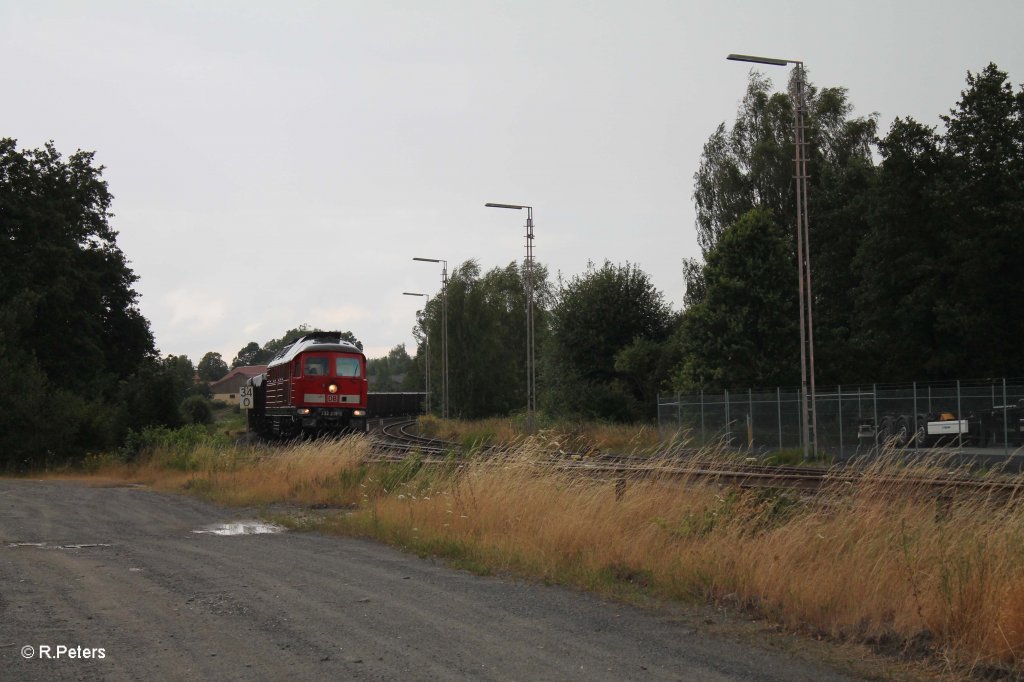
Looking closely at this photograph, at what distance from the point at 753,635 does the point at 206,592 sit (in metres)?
4.71

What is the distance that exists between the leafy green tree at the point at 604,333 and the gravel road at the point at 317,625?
4283 cm

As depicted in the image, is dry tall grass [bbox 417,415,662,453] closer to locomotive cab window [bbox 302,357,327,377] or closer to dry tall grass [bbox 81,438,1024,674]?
locomotive cab window [bbox 302,357,327,377]

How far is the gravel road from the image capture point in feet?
21.0

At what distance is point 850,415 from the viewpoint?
109 feet

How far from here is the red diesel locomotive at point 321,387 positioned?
3588 centimetres

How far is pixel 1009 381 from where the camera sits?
41562 millimetres

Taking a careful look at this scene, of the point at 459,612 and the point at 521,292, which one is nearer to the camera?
the point at 459,612

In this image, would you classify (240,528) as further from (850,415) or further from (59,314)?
(59,314)

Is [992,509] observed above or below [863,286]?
below

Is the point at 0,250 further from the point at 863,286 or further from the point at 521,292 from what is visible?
the point at 521,292

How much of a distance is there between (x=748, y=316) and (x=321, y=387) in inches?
826

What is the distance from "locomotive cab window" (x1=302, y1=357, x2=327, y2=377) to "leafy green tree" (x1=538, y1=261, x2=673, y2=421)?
1915 cm

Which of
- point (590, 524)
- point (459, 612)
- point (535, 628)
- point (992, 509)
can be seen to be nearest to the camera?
point (535, 628)

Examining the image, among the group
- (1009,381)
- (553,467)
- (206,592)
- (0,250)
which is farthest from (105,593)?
(1009,381)
